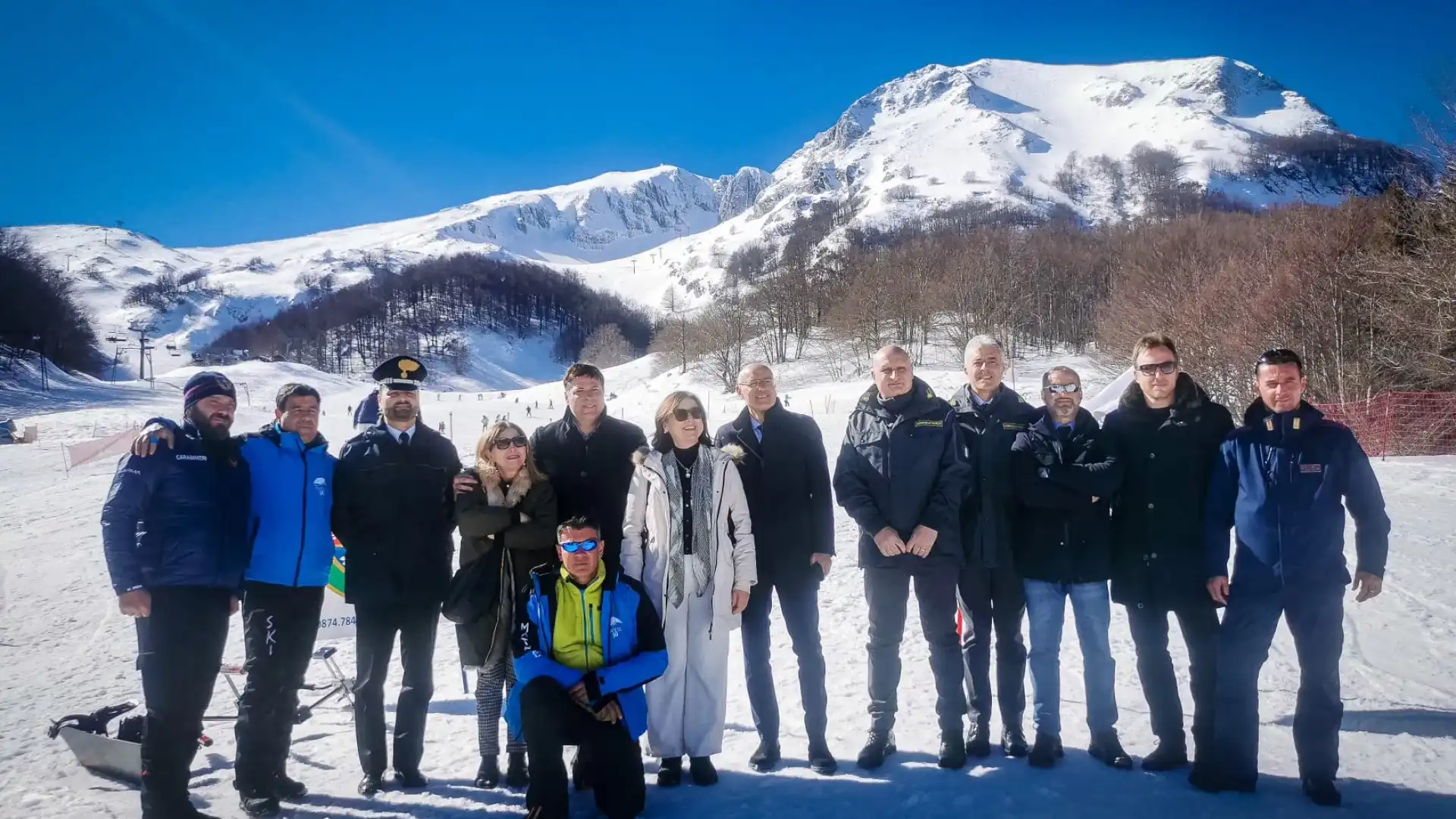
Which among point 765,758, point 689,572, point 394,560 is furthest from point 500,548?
point 765,758

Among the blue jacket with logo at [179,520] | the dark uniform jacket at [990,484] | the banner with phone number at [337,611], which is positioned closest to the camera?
the blue jacket with logo at [179,520]

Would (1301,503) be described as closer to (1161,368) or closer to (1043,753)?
(1161,368)

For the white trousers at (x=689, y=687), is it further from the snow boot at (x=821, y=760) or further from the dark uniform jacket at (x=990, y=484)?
the dark uniform jacket at (x=990, y=484)

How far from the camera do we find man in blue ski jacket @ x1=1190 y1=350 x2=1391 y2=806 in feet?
10.9

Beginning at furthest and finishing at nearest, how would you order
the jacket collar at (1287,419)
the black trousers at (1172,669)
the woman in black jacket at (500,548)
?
1. the woman in black jacket at (500,548)
2. the black trousers at (1172,669)
3. the jacket collar at (1287,419)

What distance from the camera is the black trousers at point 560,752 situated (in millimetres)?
3188

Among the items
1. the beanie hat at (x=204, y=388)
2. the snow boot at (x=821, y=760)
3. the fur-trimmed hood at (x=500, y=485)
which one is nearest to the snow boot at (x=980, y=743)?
the snow boot at (x=821, y=760)

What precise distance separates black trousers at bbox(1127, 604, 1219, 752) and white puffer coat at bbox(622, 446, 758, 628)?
209cm

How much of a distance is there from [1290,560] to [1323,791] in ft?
3.52

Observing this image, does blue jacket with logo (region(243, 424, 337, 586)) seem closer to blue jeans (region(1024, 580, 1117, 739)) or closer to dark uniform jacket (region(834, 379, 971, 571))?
dark uniform jacket (region(834, 379, 971, 571))

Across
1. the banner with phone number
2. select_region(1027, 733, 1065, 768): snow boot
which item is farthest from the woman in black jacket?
select_region(1027, 733, 1065, 768): snow boot

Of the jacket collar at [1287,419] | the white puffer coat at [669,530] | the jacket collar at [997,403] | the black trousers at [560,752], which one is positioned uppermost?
the jacket collar at [997,403]

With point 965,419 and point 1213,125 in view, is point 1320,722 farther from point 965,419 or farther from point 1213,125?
point 1213,125

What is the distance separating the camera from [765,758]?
387 centimetres
